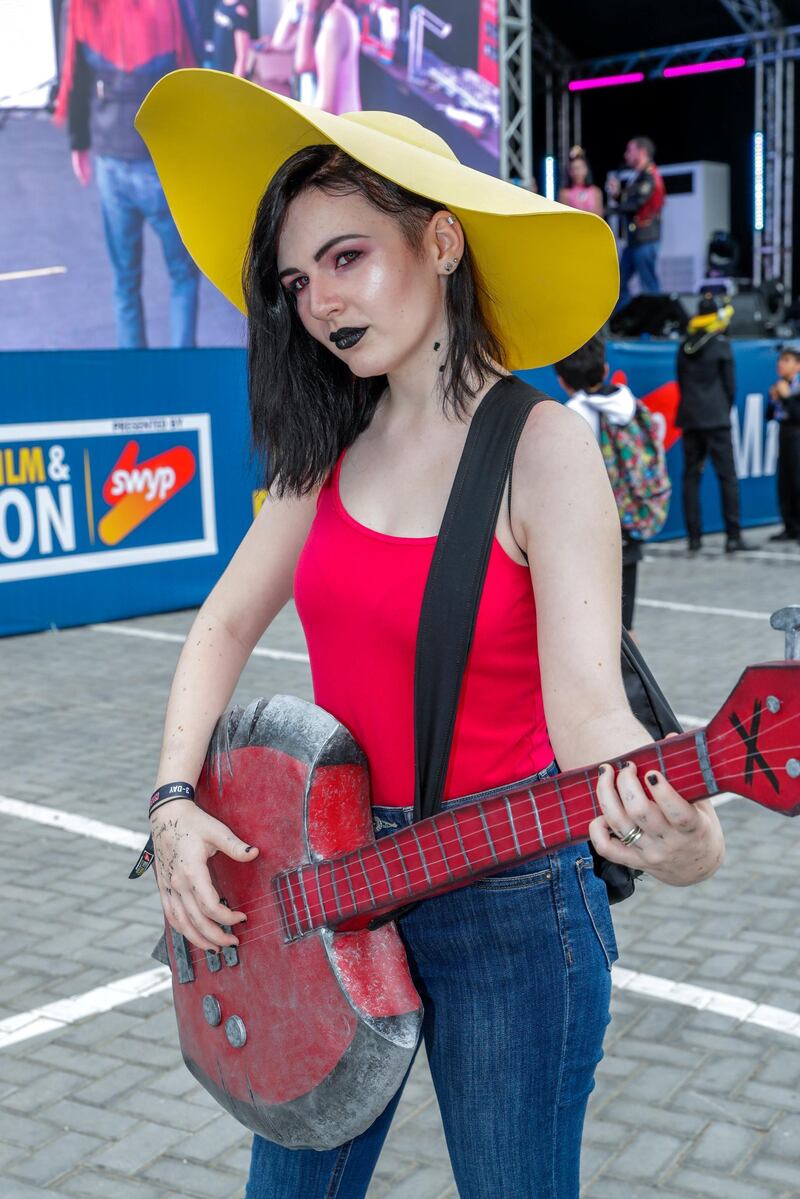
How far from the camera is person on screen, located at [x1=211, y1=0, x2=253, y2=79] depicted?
1215 centimetres

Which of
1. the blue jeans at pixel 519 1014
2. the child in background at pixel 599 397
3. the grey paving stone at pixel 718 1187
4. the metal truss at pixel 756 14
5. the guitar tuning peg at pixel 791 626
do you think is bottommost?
the grey paving stone at pixel 718 1187

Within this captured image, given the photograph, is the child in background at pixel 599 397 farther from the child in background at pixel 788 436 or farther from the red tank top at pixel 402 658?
the child in background at pixel 788 436

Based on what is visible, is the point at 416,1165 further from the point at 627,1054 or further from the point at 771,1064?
the point at 771,1064

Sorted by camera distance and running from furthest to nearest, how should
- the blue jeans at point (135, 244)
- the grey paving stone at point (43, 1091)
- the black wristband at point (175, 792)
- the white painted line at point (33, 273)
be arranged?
the blue jeans at point (135, 244) < the white painted line at point (33, 273) < the grey paving stone at point (43, 1091) < the black wristband at point (175, 792)

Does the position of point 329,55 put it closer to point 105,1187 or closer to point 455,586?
point 105,1187

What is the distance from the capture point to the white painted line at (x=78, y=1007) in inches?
141

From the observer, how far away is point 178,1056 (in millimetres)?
3449

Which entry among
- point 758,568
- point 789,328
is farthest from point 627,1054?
point 789,328

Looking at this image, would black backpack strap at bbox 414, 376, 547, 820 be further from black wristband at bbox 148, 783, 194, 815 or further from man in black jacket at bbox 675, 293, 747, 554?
man in black jacket at bbox 675, 293, 747, 554

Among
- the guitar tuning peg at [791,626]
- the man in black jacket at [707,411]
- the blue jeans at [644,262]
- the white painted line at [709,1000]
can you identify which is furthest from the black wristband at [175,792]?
the blue jeans at [644,262]

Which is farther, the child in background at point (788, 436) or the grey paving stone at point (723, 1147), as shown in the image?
the child in background at point (788, 436)

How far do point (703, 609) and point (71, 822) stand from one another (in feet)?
17.5

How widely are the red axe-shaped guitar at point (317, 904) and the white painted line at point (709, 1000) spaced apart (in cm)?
212

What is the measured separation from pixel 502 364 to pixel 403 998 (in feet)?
2.77
